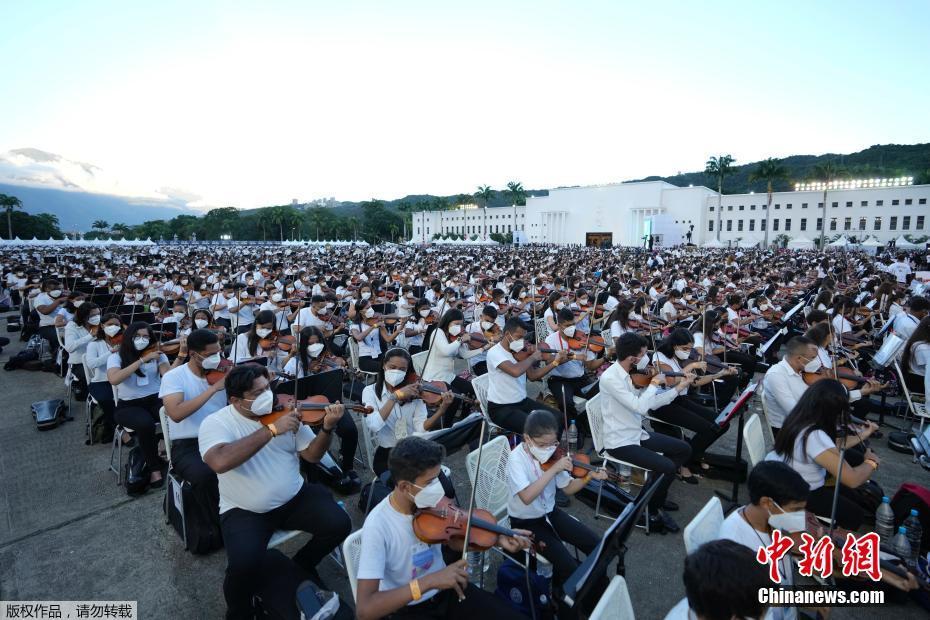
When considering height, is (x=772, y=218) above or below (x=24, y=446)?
above

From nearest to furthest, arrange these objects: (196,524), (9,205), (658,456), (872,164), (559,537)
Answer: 1. (559,537)
2. (196,524)
3. (658,456)
4. (9,205)
5. (872,164)

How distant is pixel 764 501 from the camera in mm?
2635

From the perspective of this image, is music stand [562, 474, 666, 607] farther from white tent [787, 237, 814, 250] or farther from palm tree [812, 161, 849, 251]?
palm tree [812, 161, 849, 251]

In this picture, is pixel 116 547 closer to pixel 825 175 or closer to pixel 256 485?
pixel 256 485

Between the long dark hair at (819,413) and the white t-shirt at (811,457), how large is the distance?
0.11 feet

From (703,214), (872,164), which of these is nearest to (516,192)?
(703,214)

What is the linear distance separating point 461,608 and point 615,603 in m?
0.96

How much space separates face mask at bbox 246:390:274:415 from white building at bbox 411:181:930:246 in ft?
269

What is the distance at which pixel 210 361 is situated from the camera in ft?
→ 13.7

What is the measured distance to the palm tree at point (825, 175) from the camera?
223ft

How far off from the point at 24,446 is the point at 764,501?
26.6ft

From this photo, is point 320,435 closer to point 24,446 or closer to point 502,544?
point 502,544

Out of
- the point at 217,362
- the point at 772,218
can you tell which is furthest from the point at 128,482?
the point at 772,218

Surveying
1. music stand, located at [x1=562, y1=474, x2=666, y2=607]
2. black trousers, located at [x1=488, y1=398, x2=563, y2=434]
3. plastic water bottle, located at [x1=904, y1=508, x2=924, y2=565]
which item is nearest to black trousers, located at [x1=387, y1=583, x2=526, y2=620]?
music stand, located at [x1=562, y1=474, x2=666, y2=607]
